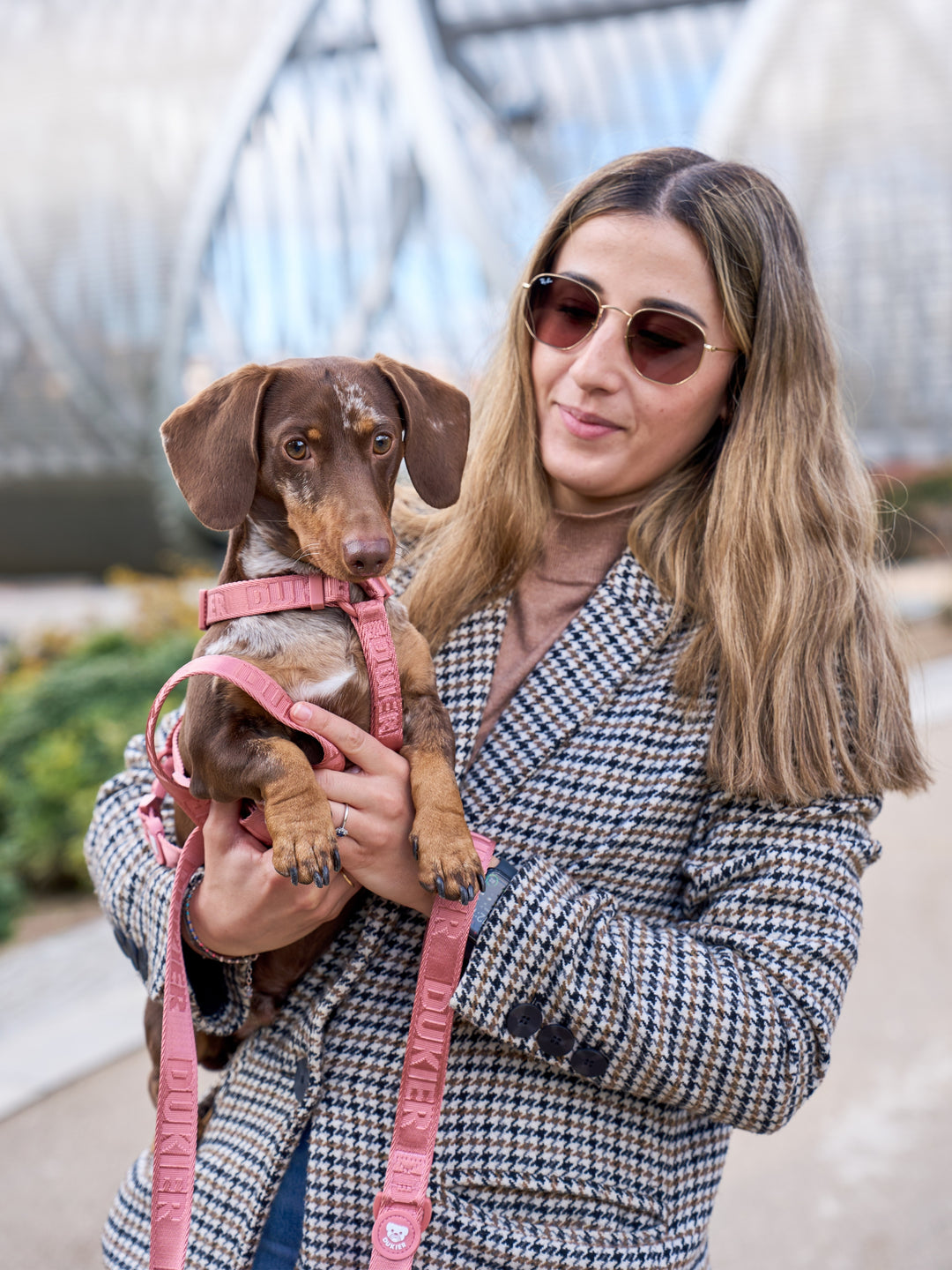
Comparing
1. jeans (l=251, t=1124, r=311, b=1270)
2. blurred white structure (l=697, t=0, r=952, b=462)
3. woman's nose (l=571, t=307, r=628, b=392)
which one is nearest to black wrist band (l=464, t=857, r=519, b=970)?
jeans (l=251, t=1124, r=311, b=1270)

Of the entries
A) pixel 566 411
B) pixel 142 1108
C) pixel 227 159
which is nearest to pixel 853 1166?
pixel 142 1108

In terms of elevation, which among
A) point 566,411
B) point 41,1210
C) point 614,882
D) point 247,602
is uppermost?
point 566,411

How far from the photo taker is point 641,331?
1839 millimetres

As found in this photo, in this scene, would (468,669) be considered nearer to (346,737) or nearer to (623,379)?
(346,737)

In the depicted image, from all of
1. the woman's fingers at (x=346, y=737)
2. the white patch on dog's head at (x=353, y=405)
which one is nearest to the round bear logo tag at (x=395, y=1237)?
the woman's fingers at (x=346, y=737)

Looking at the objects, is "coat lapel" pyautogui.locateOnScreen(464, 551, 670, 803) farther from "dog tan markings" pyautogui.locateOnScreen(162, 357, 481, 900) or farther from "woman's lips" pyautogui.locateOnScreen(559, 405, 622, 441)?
"woman's lips" pyautogui.locateOnScreen(559, 405, 622, 441)

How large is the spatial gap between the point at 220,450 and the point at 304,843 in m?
0.58

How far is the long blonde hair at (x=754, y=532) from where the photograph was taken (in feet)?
5.48

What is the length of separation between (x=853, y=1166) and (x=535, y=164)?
10.9 meters

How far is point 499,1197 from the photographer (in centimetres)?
154

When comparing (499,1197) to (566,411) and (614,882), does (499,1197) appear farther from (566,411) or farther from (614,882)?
(566,411)

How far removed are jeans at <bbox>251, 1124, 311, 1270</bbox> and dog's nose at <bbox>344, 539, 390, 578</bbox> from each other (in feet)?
2.50

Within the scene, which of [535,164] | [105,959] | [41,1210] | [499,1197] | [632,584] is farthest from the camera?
[535,164]

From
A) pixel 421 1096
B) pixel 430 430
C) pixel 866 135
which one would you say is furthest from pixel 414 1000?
pixel 866 135
